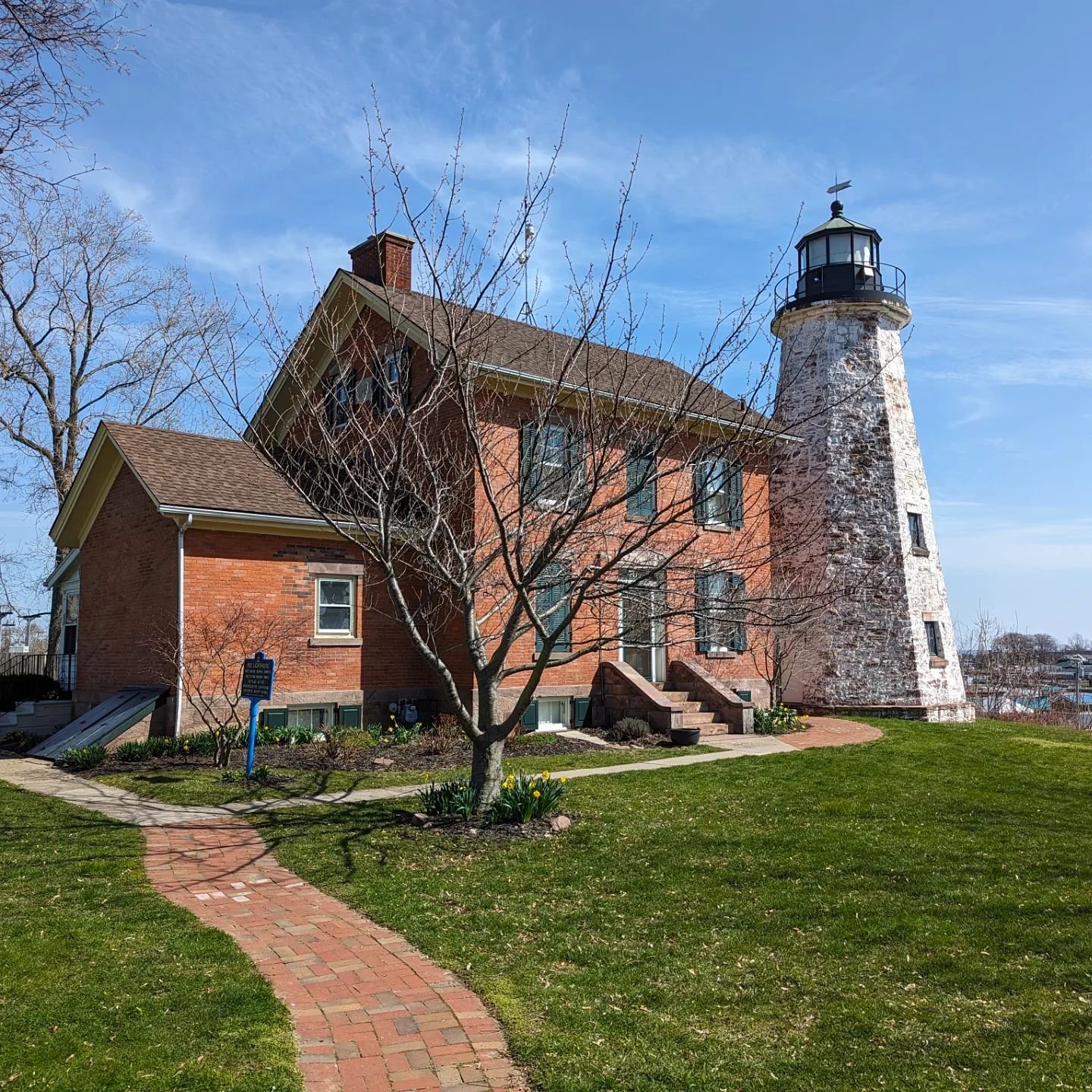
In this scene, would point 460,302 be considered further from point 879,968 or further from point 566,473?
point 879,968

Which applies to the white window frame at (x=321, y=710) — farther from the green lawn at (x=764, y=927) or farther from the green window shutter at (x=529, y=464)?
the green window shutter at (x=529, y=464)

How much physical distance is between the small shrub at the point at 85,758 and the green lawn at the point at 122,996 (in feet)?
20.6

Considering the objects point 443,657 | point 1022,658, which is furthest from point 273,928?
point 1022,658

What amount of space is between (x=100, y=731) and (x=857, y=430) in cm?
1735

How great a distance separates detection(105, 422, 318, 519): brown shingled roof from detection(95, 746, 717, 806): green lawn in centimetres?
446

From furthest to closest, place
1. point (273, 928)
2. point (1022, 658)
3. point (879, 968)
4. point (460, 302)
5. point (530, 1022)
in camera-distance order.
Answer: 1. point (1022, 658)
2. point (460, 302)
3. point (273, 928)
4. point (879, 968)
5. point (530, 1022)

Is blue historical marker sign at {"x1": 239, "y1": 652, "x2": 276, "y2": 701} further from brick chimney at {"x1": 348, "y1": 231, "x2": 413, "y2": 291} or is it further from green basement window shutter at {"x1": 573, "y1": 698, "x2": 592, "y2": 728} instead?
brick chimney at {"x1": 348, "y1": 231, "x2": 413, "y2": 291}

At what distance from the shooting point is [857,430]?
22.6 meters

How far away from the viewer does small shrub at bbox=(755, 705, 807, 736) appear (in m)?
17.8

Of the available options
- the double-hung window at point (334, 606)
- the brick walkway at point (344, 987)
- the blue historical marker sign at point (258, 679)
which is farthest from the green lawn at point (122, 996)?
the double-hung window at point (334, 606)

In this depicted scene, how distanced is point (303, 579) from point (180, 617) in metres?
2.26

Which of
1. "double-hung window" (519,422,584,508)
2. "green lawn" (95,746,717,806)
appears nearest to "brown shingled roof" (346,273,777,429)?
"double-hung window" (519,422,584,508)

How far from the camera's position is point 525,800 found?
920cm

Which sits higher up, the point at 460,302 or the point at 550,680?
the point at 460,302
